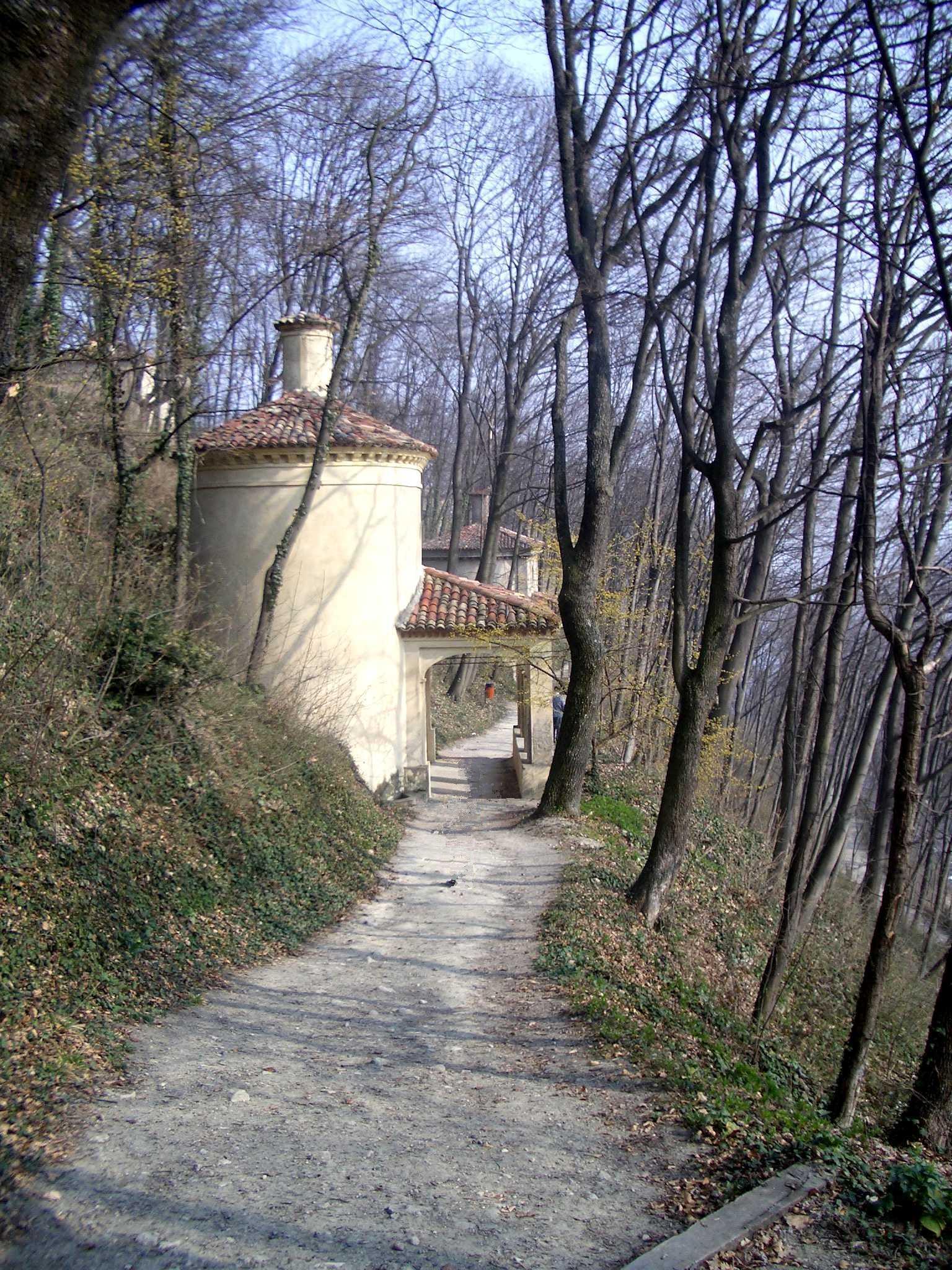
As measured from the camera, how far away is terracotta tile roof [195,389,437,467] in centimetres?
1770

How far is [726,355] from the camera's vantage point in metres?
10.4

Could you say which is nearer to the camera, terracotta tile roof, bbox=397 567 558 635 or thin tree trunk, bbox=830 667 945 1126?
thin tree trunk, bbox=830 667 945 1126

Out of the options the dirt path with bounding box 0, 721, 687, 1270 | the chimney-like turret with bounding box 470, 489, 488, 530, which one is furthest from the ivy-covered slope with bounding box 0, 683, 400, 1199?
the chimney-like turret with bounding box 470, 489, 488, 530

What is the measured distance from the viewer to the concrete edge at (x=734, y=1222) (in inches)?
177

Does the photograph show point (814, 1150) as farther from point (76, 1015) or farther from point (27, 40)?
point (27, 40)

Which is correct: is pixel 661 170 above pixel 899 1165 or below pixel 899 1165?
above

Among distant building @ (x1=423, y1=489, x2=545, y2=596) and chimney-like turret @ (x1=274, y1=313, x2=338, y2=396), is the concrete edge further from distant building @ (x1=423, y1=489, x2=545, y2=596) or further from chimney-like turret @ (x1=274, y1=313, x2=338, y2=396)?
distant building @ (x1=423, y1=489, x2=545, y2=596)

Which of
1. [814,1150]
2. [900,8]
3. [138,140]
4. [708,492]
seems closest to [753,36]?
[900,8]

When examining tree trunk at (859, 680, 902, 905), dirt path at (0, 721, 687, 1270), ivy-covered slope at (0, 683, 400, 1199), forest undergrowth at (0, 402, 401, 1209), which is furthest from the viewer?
tree trunk at (859, 680, 902, 905)

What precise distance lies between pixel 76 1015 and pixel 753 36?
11.0 m

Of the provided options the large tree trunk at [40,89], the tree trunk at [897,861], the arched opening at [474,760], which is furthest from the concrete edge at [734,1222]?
the arched opening at [474,760]

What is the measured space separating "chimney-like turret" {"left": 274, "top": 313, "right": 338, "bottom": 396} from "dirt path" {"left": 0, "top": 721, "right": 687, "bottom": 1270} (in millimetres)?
13572

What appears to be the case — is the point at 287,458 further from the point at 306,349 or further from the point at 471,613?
the point at 471,613

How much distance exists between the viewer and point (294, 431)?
59.1 feet
